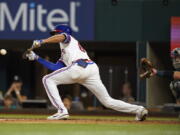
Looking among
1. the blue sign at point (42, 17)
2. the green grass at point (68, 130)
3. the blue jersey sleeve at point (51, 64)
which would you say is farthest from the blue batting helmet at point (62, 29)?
the blue sign at point (42, 17)

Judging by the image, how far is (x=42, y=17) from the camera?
19406mm

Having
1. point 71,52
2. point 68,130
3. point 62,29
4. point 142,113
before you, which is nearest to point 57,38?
point 71,52

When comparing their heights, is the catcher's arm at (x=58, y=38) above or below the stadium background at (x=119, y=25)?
below

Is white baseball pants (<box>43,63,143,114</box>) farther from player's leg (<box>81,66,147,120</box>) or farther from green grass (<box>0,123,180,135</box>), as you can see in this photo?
green grass (<box>0,123,180,135</box>)

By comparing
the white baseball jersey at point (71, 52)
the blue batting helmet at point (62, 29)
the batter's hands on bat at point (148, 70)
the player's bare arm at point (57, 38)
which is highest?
the blue batting helmet at point (62, 29)

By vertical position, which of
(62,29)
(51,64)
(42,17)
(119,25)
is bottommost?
(51,64)

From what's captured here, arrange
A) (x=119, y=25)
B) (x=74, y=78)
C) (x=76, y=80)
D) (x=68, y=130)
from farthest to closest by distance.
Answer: (x=119, y=25)
(x=76, y=80)
(x=74, y=78)
(x=68, y=130)

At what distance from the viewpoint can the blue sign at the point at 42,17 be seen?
1931cm

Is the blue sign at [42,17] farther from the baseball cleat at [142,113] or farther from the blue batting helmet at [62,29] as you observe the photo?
the baseball cleat at [142,113]

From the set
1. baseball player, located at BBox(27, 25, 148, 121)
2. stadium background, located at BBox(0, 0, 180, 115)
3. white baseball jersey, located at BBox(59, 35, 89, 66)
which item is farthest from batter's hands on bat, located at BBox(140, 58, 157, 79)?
stadium background, located at BBox(0, 0, 180, 115)

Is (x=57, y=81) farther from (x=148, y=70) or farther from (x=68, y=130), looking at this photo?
(x=68, y=130)

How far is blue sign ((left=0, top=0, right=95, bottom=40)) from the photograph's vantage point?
63.4ft

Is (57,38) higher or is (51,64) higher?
(57,38)

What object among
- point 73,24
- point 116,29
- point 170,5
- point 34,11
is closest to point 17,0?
point 34,11
